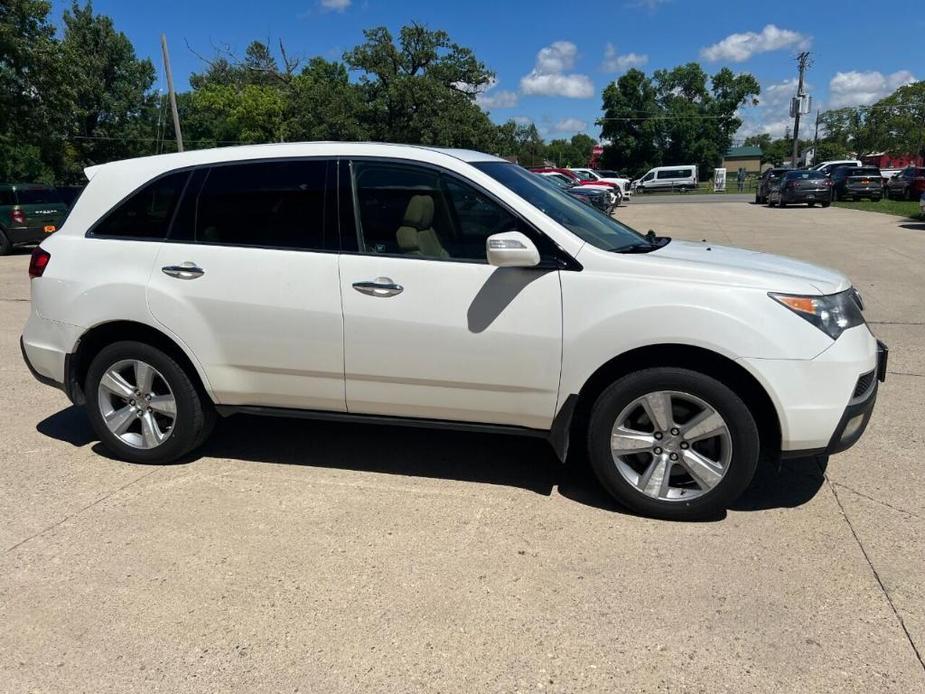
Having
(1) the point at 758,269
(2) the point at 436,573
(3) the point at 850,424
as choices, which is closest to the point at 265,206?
(2) the point at 436,573

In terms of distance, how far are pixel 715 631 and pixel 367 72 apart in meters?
54.8

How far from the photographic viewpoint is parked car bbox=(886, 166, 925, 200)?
29.7 metres

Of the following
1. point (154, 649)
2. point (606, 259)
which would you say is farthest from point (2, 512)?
point (606, 259)

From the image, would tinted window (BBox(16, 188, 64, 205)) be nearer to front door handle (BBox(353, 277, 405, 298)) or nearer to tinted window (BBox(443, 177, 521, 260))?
front door handle (BBox(353, 277, 405, 298))

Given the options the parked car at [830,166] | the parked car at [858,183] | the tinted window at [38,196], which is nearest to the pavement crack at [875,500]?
the tinted window at [38,196]

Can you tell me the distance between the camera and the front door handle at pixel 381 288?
3568 mm

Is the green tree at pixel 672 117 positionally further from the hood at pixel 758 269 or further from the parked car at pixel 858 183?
the hood at pixel 758 269

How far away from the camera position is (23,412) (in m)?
5.30

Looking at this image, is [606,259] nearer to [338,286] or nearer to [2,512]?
[338,286]

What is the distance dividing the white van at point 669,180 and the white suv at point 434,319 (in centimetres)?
5609

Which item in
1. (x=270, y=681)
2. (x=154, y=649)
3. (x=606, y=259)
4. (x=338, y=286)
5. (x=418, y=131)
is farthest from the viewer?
(x=418, y=131)

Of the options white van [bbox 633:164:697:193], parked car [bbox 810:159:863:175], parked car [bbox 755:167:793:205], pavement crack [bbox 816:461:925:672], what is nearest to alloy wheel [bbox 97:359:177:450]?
pavement crack [bbox 816:461:925:672]

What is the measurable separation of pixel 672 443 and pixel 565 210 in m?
1.40

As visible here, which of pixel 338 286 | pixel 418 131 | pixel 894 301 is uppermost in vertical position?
pixel 418 131
